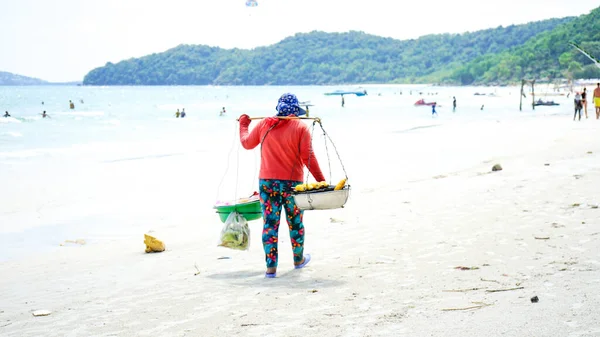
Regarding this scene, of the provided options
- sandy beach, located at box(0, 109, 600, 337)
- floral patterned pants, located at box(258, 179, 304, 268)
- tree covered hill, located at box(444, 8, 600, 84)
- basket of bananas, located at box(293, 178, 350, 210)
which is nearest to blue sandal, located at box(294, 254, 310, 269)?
sandy beach, located at box(0, 109, 600, 337)

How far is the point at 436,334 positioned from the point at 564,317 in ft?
2.64

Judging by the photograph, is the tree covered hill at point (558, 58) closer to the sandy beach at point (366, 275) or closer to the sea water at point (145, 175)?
the sea water at point (145, 175)

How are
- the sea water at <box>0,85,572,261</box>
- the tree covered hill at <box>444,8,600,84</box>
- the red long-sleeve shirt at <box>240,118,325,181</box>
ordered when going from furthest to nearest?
the tree covered hill at <box>444,8,600,84</box> → the sea water at <box>0,85,572,261</box> → the red long-sleeve shirt at <box>240,118,325,181</box>

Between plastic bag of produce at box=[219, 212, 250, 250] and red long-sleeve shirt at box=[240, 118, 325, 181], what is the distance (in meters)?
0.67

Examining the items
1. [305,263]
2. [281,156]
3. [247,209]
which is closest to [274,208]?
[281,156]

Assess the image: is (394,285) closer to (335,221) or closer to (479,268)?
(479,268)

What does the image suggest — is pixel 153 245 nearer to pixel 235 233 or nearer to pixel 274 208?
pixel 235 233

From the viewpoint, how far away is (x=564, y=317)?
12.9 ft

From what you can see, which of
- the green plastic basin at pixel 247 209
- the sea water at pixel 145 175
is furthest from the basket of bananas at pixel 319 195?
the green plastic basin at pixel 247 209

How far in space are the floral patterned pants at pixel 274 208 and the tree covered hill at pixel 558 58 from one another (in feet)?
411

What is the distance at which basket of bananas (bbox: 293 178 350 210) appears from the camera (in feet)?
17.9

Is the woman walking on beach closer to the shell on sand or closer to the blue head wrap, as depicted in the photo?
the blue head wrap

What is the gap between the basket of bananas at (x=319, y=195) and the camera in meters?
5.46

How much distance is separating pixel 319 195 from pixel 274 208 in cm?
50
